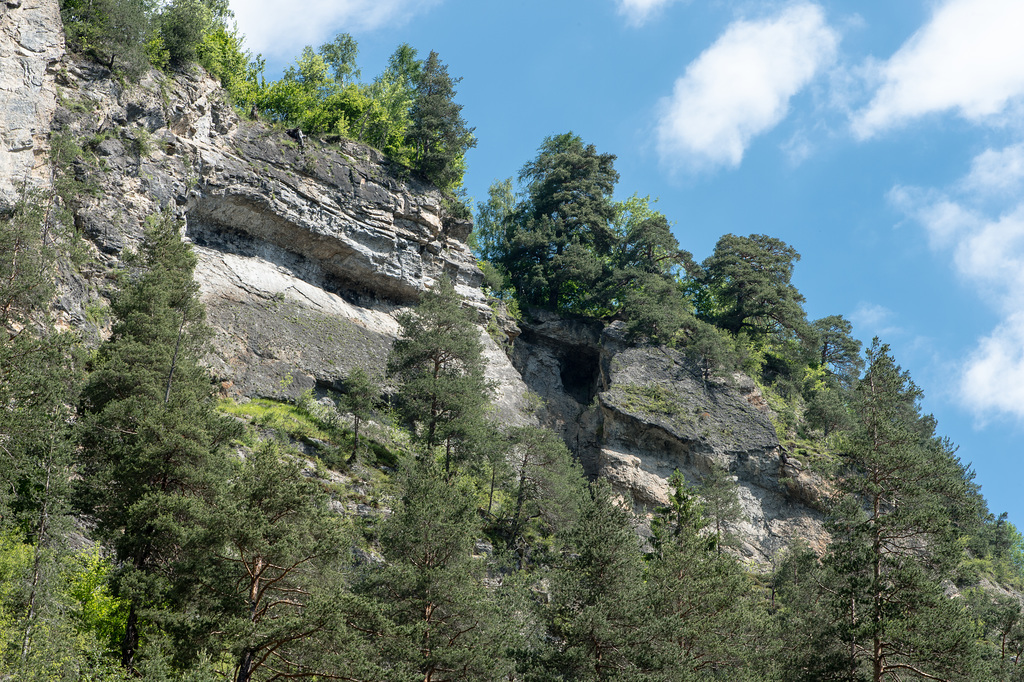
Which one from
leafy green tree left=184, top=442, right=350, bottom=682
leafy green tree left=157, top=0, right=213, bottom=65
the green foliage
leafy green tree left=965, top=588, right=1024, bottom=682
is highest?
leafy green tree left=157, top=0, right=213, bottom=65

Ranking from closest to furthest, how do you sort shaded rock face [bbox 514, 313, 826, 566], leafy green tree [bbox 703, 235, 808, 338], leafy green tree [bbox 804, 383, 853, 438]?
shaded rock face [bbox 514, 313, 826, 566] → leafy green tree [bbox 804, 383, 853, 438] → leafy green tree [bbox 703, 235, 808, 338]

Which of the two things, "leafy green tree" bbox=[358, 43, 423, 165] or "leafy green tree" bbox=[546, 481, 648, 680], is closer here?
"leafy green tree" bbox=[546, 481, 648, 680]

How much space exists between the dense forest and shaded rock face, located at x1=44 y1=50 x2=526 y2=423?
1.63 metres

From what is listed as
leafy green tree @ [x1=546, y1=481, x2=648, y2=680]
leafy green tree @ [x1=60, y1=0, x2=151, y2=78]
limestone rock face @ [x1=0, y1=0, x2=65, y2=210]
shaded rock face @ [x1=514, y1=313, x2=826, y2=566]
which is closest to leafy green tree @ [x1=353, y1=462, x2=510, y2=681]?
leafy green tree @ [x1=546, y1=481, x2=648, y2=680]

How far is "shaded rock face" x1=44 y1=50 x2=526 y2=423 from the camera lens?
35094mm

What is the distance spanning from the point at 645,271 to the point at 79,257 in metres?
32.7

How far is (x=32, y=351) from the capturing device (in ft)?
75.8

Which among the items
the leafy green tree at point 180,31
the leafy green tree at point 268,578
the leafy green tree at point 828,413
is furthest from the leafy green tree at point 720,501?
the leafy green tree at point 180,31

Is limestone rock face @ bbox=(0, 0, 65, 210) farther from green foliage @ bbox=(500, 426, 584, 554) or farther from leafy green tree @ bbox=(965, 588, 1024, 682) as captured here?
leafy green tree @ bbox=(965, 588, 1024, 682)

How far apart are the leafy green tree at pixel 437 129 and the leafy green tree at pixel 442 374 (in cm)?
1560

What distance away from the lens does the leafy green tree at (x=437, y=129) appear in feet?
163

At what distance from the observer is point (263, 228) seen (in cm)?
4222

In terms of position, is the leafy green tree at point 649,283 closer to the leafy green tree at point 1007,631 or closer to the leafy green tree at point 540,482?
the leafy green tree at point 540,482

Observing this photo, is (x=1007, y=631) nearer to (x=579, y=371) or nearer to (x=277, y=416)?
(x=277, y=416)
